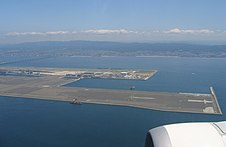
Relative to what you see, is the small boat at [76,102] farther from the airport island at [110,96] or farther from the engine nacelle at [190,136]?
the engine nacelle at [190,136]

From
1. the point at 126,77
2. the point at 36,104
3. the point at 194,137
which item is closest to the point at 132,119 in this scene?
the point at 36,104

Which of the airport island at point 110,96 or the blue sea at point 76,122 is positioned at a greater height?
the airport island at point 110,96

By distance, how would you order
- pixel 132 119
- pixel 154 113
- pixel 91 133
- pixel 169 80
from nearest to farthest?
A: pixel 91 133 → pixel 132 119 → pixel 154 113 → pixel 169 80

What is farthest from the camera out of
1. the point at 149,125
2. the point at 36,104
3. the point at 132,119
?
the point at 36,104

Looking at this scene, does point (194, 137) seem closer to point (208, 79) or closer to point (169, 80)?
point (169, 80)

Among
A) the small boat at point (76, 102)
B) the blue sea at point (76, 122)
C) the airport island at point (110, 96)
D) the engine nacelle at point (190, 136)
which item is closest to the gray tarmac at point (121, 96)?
the airport island at point (110, 96)

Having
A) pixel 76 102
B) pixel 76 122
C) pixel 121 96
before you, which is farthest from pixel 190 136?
pixel 121 96

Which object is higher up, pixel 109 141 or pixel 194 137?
pixel 194 137

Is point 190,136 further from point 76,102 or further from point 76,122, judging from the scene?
point 76,102

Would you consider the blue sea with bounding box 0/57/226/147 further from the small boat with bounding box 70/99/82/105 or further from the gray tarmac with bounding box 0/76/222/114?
the gray tarmac with bounding box 0/76/222/114
